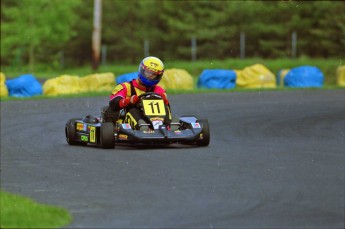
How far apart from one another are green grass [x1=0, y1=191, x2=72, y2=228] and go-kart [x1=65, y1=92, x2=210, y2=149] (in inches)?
154

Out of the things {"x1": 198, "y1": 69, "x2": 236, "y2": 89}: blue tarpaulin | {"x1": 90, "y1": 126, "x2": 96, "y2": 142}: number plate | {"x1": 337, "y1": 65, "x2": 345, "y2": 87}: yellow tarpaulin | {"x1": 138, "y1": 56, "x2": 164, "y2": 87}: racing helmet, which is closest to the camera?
{"x1": 138, "y1": 56, "x2": 164, "y2": 87}: racing helmet

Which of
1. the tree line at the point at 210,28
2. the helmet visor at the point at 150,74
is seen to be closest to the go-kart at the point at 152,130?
the helmet visor at the point at 150,74

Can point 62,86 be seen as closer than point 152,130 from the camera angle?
No

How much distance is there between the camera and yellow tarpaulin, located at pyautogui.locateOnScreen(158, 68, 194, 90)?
25.4m

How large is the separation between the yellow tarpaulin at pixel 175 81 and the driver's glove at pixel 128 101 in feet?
37.9

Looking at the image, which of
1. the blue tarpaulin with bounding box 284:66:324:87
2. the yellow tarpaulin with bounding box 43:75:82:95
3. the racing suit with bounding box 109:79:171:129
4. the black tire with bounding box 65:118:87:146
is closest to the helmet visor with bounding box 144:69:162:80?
the racing suit with bounding box 109:79:171:129

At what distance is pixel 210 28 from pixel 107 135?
36.3 m

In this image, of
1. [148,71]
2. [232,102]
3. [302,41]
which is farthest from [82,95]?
[302,41]

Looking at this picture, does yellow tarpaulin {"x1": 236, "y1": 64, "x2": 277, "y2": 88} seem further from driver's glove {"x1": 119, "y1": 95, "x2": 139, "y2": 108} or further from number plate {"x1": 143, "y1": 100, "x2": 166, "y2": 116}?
number plate {"x1": 143, "y1": 100, "x2": 166, "y2": 116}

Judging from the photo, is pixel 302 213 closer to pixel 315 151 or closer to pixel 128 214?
pixel 128 214

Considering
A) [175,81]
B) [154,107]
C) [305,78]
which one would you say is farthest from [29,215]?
[305,78]

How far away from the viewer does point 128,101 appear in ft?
44.9

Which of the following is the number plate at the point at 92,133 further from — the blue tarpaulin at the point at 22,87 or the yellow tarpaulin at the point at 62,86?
the yellow tarpaulin at the point at 62,86

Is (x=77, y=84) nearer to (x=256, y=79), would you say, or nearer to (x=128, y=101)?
(x=256, y=79)
